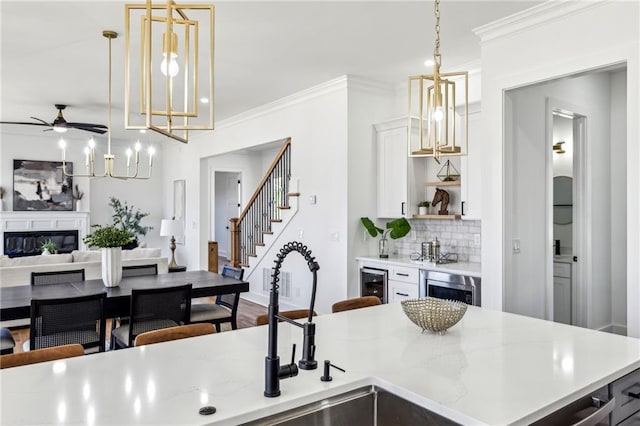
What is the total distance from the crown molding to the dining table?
9.91ft

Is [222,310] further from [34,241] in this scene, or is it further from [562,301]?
[34,241]

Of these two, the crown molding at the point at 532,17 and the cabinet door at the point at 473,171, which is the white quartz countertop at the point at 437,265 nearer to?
the cabinet door at the point at 473,171

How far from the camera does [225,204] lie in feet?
41.9

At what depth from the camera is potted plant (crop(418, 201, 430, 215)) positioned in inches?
205

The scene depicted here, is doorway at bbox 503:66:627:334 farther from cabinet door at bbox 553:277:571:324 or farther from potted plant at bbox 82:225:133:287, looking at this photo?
potted plant at bbox 82:225:133:287

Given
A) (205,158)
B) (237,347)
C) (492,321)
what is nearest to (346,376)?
(237,347)

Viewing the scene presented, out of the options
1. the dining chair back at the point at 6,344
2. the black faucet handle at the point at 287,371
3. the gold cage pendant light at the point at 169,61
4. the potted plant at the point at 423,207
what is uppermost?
the gold cage pendant light at the point at 169,61

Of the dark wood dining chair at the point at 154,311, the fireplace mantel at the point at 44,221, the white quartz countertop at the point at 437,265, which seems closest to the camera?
the dark wood dining chair at the point at 154,311

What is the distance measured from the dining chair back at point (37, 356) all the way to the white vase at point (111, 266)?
2234 mm

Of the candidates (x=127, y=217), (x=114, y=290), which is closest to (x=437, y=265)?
(x=114, y=290)

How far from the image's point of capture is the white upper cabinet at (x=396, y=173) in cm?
514

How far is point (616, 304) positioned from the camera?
16.3ft

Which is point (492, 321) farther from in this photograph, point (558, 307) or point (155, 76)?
point (155, 76)

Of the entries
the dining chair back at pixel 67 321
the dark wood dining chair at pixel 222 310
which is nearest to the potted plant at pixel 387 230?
the dark wood dining chair at pixel 222 310
